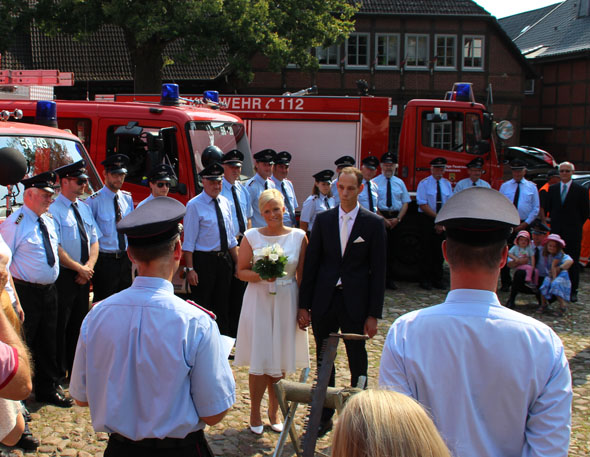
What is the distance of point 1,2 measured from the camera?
20562 mm

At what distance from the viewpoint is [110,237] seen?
6.53 m

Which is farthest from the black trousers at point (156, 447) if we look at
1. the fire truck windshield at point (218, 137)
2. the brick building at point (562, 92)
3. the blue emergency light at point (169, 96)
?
the brick building at point (562, 92)

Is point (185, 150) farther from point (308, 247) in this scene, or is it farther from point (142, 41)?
point (142, 41)

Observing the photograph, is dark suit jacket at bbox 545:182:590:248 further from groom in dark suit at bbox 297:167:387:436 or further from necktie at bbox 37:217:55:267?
necktie at bbox 37:217:55:267

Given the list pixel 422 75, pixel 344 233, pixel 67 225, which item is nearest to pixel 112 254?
pixel 67 225

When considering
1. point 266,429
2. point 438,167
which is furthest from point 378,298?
point 438,167

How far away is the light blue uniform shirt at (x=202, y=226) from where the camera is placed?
6.58 m

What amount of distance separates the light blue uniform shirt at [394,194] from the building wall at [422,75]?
66.4 ft

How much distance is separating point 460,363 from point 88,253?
15.0 ft

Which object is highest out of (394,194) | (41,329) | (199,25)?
(199,25)

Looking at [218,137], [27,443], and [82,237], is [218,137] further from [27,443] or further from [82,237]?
[27,443]

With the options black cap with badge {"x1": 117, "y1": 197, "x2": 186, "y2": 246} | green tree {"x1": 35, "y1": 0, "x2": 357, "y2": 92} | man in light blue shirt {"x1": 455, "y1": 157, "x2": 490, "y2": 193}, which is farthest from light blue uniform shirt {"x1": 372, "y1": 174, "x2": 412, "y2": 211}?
green tree {"x1": 35, "y1": 0, "x2": 357, "y2": 92}

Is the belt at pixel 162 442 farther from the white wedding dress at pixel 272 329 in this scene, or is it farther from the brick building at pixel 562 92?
the brick building at pixel 562 92

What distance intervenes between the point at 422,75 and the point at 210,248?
2672cm
